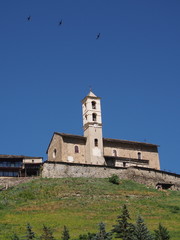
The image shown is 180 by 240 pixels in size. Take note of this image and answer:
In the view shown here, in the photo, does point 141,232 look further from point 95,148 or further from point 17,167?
point 95,148

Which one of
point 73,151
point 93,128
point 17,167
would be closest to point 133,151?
point 93,128

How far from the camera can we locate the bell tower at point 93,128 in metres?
80.1

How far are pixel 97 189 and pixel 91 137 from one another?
17643 millimetres

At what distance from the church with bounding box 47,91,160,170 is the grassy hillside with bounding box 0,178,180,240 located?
9.37 metres

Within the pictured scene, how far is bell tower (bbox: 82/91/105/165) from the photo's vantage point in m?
80.1

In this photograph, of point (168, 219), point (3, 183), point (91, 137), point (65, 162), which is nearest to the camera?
point (168, 219)

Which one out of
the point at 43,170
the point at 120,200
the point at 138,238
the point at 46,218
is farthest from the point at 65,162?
the point at 138,238

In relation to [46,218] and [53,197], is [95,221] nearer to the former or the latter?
[46,218]

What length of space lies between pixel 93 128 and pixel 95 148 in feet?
12.5

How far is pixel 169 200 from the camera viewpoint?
64.9 metres

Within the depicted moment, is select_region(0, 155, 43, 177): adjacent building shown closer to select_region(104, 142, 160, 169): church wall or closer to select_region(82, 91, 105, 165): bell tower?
select_region(82, 91, 105, 165): bell tower

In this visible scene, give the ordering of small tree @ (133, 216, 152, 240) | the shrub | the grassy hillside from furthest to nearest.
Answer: the shrub, the grassy hillside, small tree @ (133, 216, 152, 240)

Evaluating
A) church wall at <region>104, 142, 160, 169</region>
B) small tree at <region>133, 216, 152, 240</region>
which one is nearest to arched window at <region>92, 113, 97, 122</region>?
church wall at <region>104, 142, 160, 169</region>

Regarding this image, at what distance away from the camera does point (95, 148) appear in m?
80.7
